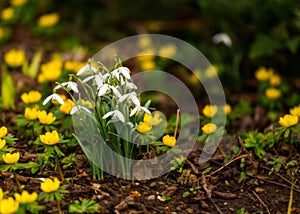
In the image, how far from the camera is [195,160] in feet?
9.20

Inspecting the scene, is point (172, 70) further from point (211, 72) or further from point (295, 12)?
point (295, 12)

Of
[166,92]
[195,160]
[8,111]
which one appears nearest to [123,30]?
[166,92]

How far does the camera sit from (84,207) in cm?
230

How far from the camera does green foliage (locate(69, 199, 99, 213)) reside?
2266 mm

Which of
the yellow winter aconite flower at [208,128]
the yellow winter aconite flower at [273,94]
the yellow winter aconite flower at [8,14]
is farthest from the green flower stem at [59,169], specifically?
the yellow winter aconite flower at [8,14]

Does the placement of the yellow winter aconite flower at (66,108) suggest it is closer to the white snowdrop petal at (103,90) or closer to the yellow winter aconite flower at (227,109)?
the white snowdrop petal at (103,90)

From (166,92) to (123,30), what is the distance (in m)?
1.11

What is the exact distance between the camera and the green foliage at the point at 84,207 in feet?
7.43

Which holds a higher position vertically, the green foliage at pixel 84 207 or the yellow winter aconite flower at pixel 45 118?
the yellow winter aconite flower at pixel 45 118

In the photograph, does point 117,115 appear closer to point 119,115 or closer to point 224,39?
point 119,115

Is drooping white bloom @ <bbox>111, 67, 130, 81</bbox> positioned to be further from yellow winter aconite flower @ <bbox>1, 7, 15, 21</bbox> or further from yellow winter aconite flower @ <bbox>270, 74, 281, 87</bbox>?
yellow winter aconite flower @ <bbox>1, 7, 15, 21</bbox>

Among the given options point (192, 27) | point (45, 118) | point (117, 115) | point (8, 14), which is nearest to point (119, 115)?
point (117, 115)

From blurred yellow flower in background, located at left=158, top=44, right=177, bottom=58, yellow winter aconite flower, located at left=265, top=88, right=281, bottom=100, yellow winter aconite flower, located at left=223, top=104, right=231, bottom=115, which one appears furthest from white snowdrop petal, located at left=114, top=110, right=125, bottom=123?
blurred yellow flower in background, located at left=158, top=44, right=177, bottom=58

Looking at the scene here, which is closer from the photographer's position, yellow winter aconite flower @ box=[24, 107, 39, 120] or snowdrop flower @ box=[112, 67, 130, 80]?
snowdrop flower @ box=[112, 67, 130, 80]
